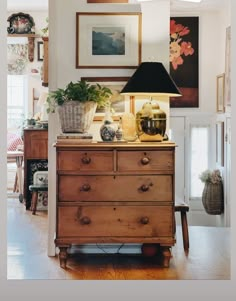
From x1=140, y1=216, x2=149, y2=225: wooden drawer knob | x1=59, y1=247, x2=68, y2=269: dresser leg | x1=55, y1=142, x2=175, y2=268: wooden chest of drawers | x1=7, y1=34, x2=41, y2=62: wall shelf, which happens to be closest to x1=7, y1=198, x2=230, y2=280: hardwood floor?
x1=59, y1=247, x2=68, y2=269: dresser leg

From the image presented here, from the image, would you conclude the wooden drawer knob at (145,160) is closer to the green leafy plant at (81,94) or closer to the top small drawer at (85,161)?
the top small drawer at (85,161)

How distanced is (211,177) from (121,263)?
133 inches

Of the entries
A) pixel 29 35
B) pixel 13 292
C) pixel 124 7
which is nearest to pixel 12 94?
pixel 29 35

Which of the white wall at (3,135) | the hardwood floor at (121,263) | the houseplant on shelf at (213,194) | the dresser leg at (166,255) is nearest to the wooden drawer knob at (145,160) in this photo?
the dresser leg at (166,255)

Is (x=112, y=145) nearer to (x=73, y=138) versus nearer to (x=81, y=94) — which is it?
(x=73, y=138)

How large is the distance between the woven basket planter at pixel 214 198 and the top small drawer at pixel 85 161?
3.56 metres

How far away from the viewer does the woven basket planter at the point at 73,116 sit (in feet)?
14.5

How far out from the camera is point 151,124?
4.40m

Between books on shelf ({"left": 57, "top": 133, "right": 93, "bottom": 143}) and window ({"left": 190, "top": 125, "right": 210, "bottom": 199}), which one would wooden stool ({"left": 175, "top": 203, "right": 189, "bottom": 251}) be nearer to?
books on shelf ({"left": 57, "top": 133, "right": 93, "bottom": 143})

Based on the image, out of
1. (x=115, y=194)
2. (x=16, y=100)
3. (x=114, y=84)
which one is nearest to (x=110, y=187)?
(x=115, y=194)

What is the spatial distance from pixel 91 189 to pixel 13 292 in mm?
1194

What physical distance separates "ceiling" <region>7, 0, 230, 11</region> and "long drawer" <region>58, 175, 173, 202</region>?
3.54 meters

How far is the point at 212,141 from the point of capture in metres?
8.14

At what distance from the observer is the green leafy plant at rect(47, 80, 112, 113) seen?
14.4 ft
